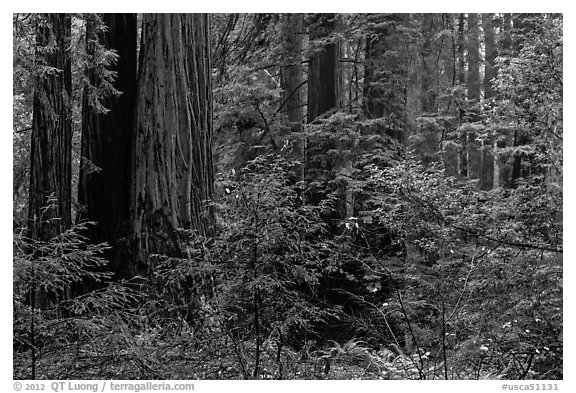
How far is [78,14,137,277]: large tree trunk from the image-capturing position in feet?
26.0

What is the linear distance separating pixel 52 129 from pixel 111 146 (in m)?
1.15

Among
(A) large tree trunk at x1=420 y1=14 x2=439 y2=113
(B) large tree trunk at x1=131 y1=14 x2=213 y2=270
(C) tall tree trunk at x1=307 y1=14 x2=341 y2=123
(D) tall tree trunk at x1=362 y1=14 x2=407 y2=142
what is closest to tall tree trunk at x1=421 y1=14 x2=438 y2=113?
(A) large tree trunk at x1=420 y1=14 x2=439 y2=113

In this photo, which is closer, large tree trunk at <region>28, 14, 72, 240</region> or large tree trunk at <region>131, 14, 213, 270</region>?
large tree trunk at <region>28, 14, 72, 240</region>

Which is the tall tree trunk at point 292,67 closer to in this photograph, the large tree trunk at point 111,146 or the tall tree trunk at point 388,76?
the tall tree trunk at point 388,76

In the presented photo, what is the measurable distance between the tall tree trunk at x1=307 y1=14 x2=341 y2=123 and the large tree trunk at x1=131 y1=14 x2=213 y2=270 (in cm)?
406

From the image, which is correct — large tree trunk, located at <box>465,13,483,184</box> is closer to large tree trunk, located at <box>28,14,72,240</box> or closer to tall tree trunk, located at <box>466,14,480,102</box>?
tall tree trunk, located at <box>466,14,480,102</box>

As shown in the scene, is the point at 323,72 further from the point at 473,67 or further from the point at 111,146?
the point at 473,67

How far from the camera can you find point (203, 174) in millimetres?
8117

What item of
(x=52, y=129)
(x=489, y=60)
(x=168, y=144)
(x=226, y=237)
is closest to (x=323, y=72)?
(x=168, y=144)

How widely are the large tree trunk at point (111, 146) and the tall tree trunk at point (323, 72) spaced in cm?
422

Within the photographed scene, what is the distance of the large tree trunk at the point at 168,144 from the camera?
7652mm
